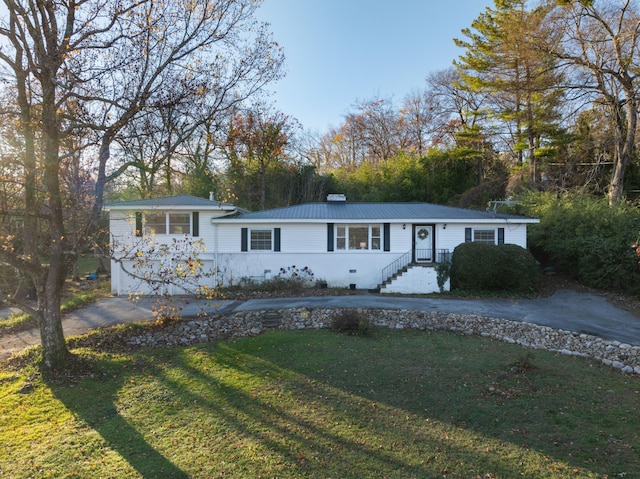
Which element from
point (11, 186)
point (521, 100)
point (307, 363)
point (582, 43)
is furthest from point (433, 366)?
point (521, 100)

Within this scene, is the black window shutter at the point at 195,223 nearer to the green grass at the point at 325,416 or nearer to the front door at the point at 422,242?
the green grass at the point at 325,416

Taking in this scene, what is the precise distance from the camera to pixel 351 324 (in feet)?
30.3

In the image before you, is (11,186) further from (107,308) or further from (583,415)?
(583,415)

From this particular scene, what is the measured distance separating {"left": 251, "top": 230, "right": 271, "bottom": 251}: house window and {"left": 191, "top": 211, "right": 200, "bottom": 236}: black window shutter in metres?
2.27

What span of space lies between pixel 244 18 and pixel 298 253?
Result: 908 centimetres

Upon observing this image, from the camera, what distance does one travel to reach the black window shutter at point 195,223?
15641 mm

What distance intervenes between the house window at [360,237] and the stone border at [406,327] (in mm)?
5271

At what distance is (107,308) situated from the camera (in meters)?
13.0

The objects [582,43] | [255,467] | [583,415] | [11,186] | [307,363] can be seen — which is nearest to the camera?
[255,467]

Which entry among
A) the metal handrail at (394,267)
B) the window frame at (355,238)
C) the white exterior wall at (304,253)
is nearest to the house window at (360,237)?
the window frame at (355,238)

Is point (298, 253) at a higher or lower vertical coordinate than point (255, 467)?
higher

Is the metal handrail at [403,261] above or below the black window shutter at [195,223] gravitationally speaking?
below

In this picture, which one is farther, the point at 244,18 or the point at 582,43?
the point at 582,43

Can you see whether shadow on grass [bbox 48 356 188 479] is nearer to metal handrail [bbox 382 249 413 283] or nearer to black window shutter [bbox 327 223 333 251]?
black window shutter [bbox 327 223 333 251]
